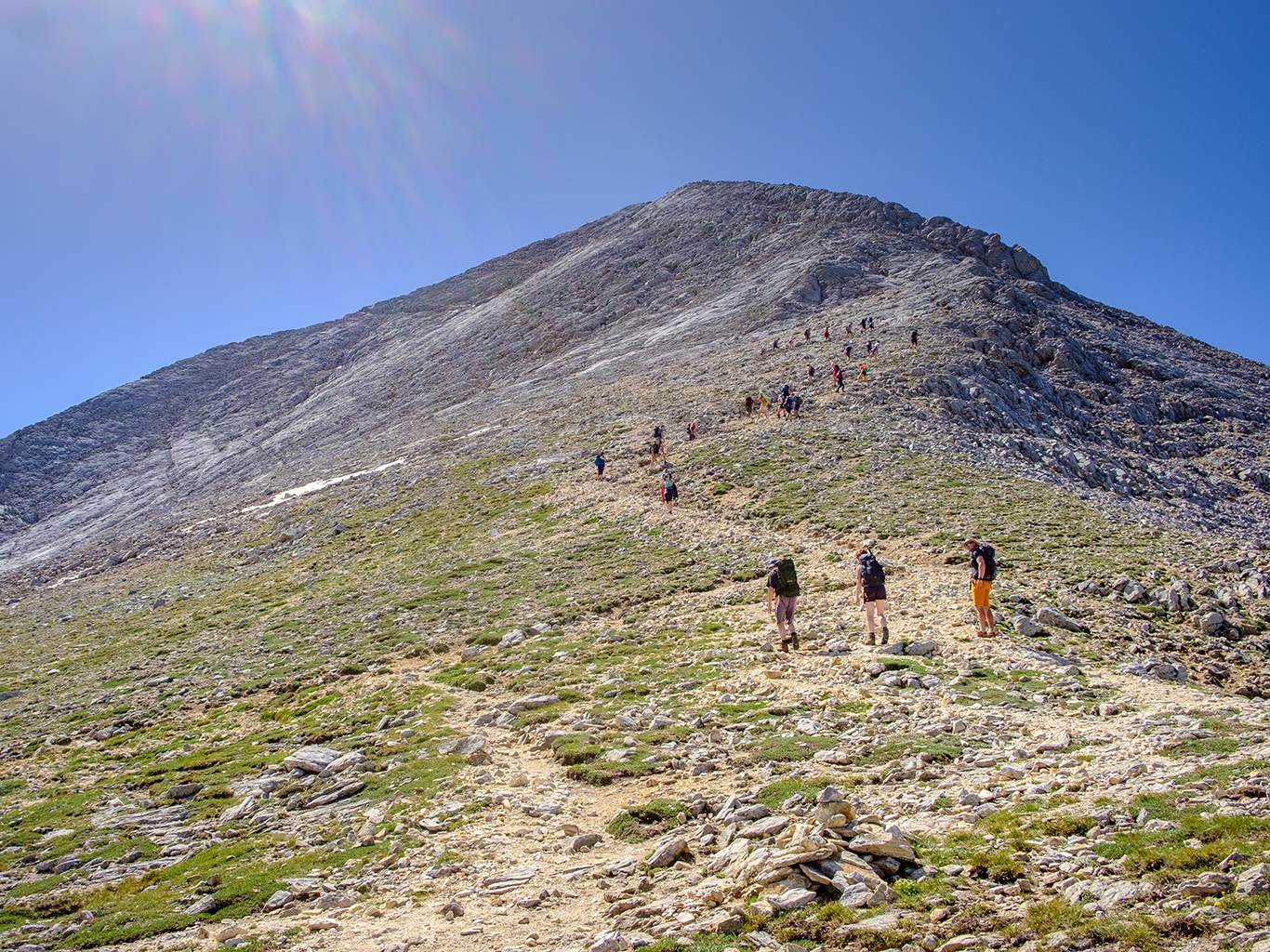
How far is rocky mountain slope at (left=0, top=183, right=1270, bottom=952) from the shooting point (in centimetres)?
785

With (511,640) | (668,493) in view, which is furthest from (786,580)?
(668,493)

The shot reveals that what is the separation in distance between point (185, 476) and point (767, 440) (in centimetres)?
7085

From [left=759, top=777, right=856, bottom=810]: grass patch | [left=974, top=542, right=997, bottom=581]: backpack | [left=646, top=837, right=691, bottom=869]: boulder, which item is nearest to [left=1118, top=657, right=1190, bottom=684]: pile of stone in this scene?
[left=974, top=542, right=997, bottom=581]: backpack

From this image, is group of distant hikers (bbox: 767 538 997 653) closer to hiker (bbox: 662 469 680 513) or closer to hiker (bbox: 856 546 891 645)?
hiker (bbox: 856 546 891 645)

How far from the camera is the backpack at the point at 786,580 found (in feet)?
55.9

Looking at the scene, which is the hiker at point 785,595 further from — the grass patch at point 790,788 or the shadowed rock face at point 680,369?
the shadowed rock face at point 680,369

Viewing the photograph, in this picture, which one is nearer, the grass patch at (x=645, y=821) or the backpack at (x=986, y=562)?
the grass patch at (x=645, y=821)

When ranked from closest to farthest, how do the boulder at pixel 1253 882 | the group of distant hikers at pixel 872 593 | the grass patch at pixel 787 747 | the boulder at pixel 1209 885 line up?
1. the boulder at pixel 1253 882
2. the boulder at pixel 1209 885
3. the grass patch at pixel 787 747
4. the group of distant hikers at pixel 872 593

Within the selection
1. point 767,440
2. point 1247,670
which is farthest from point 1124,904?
point 767,440

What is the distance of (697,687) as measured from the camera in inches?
607

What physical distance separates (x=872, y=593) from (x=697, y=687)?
4.62m

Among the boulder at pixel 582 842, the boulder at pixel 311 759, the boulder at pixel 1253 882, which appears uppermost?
the boulder at pixel 1253 882

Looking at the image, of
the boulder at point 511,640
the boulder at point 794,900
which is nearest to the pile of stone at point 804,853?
the boulder at point 794,900

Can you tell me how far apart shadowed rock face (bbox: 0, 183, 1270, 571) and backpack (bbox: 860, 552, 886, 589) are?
21.6 m
